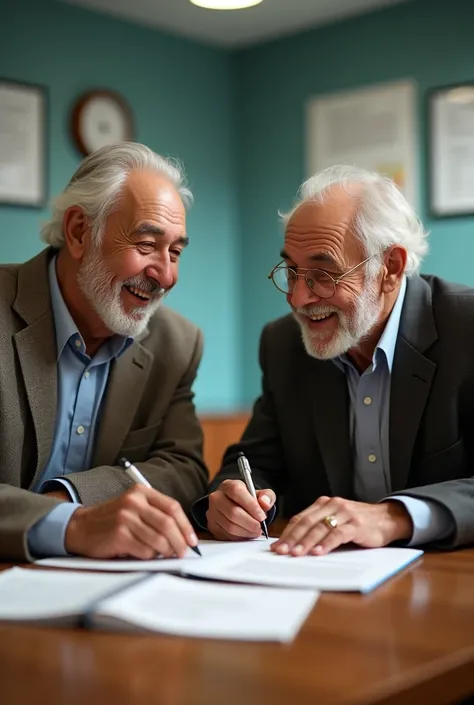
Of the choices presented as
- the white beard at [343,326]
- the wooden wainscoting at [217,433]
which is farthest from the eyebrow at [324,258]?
the wooden wainscoting at [217,433]

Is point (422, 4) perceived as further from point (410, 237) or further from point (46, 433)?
point (46, 433)

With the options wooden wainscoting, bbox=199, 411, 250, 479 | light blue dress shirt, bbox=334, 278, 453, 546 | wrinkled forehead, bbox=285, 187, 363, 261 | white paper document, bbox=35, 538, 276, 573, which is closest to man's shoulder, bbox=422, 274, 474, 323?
light blue dress shirt, bbox=334, 278, 453, 546

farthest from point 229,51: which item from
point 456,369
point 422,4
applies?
point 456,369

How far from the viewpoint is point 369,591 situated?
1379 millimetres

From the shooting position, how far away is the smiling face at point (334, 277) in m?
2.18

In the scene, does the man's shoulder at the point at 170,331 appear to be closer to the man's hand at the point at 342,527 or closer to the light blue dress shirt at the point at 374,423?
the light blue dress shirt at the point at 374,423

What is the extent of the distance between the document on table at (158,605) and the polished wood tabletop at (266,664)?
0.02 meters

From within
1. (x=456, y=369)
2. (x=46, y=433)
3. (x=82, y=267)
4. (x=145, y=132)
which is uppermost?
(x=145, y=132)

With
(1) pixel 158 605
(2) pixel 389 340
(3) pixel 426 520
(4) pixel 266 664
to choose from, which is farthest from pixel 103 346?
(4) pixel 266 664

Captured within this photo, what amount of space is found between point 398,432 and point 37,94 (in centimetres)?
322

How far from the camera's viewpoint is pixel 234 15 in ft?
16.6

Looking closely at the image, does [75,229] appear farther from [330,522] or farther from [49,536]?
[330,522]

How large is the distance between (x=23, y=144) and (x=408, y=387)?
3.05 metres

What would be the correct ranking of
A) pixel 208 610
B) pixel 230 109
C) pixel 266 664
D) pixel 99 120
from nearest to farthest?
pixel 266 664
pixel 208 610
pixel 99 120
pixel 230 109
